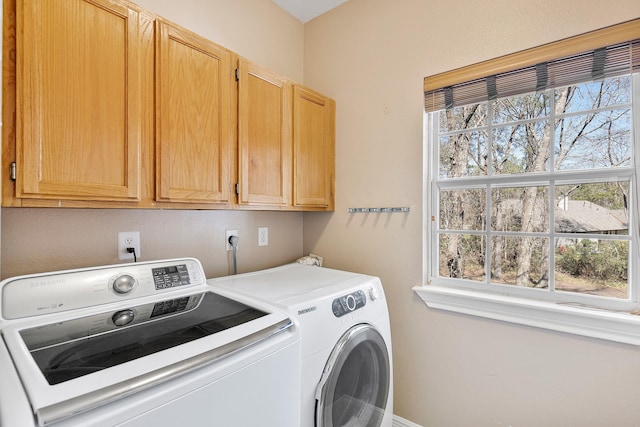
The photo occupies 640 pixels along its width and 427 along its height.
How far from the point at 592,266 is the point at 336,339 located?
124cm

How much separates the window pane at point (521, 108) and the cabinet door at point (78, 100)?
1751mm

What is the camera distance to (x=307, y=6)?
2170mm

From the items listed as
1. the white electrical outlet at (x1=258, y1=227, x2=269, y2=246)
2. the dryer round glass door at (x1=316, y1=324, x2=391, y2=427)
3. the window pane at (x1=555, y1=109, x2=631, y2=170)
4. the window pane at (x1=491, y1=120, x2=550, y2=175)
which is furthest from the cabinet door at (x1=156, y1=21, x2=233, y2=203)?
the window pane at (x1=555, y1=109, x2=631, y2=170)

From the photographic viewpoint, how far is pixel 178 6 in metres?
1.60

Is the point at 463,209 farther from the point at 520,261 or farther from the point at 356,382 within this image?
the point at 356,382

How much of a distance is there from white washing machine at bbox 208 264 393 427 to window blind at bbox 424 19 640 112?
112 cm

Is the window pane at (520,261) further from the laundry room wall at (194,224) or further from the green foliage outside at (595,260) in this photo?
the laundry room wall at (194,224)

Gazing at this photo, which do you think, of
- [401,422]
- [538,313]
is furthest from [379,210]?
[401,422]

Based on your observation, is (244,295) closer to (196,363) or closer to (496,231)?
(196,363)

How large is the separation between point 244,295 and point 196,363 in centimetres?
53

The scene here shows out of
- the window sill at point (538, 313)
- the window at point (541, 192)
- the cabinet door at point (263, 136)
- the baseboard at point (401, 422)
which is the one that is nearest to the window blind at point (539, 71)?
the window at point (541, 192)

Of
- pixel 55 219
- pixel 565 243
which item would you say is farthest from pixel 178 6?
pixel 565 243

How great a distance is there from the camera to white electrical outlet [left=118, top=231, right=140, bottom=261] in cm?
141

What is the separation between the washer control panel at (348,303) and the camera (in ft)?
4.26
